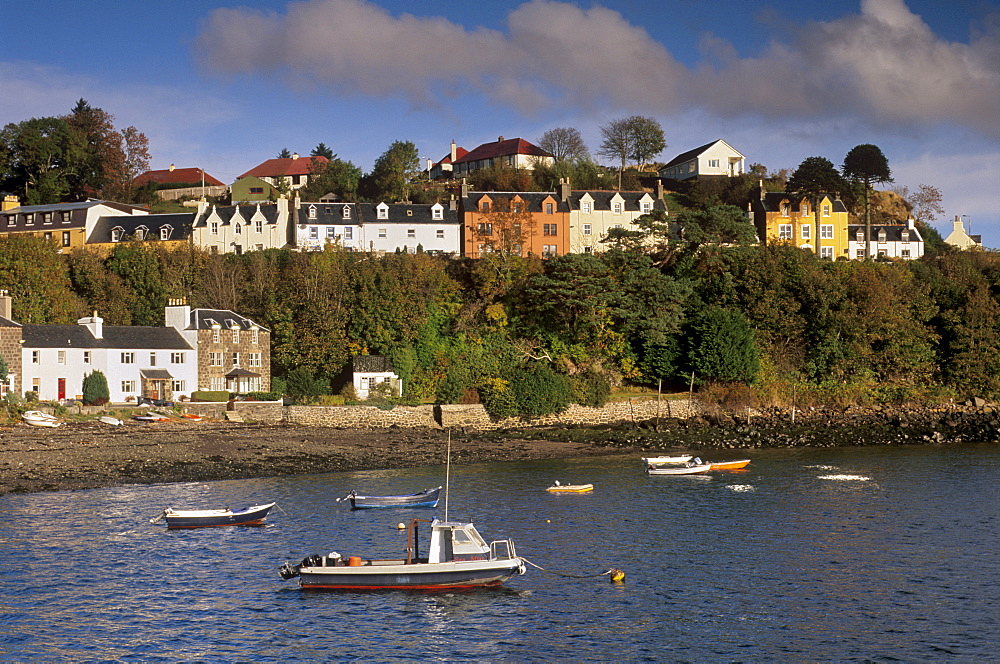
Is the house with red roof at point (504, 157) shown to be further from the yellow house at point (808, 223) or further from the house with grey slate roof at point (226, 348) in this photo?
the house with grey slate roof at point (226, 348)

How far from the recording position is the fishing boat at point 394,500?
138ft

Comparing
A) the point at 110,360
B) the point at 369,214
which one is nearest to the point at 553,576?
the point at 110,360

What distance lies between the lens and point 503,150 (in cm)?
12194

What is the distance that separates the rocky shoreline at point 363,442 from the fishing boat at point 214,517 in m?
9.83

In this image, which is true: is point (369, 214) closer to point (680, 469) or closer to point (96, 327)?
point (96, 327)

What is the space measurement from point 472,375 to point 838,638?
43881 millimetres

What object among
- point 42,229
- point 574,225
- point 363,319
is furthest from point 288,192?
point 363,319

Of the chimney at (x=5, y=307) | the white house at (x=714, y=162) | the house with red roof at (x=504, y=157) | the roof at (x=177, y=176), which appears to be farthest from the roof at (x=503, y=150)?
the chimney at (x=5, y=307)

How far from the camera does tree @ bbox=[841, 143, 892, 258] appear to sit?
309 ft

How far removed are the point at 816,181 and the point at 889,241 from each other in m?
12.3

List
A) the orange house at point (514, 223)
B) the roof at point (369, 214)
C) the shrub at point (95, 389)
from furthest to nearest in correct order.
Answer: the roof at point (369, 214)
the orange house at point (514, 223)
the shrub at point (95, 389)

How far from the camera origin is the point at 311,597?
1187 inches

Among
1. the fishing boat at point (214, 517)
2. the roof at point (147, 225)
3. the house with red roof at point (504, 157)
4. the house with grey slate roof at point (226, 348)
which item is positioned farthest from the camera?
the house with red roof at point (504, 157)

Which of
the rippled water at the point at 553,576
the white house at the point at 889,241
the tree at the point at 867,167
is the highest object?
the tree at the point at 867,167
